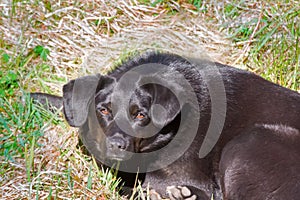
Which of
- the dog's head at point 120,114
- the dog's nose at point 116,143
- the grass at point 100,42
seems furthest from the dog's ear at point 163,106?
the grass at point 100,42

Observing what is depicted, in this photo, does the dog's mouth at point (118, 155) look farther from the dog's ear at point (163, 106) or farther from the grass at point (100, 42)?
the grass at point (100, 42)

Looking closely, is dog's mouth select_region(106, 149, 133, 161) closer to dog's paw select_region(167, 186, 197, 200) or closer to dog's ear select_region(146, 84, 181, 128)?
dog's ear select_region(146, 84, 181, 128)

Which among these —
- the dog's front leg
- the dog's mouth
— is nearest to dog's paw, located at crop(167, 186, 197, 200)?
the dog's front leg

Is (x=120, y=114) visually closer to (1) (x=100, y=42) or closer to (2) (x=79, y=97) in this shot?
(2) (x=79, y=97)

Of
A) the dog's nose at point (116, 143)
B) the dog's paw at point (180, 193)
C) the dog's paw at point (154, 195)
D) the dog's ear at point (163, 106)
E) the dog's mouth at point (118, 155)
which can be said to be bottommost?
the dog's paw at point (154, 195)

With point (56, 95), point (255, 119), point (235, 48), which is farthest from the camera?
point (235, 48)

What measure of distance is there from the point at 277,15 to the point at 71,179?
116 inches

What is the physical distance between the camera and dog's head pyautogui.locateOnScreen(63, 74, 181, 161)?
4352 millimetres

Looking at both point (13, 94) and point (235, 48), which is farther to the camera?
point (235, 48)

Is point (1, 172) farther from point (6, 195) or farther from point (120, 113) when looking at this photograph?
point (120, 113)

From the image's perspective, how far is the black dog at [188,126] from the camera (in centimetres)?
431

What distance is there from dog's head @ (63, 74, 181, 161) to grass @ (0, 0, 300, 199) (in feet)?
1.37

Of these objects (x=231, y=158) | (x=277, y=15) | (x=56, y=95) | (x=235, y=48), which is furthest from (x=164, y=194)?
(x=277, y=15)

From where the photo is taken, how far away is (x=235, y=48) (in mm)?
6141
